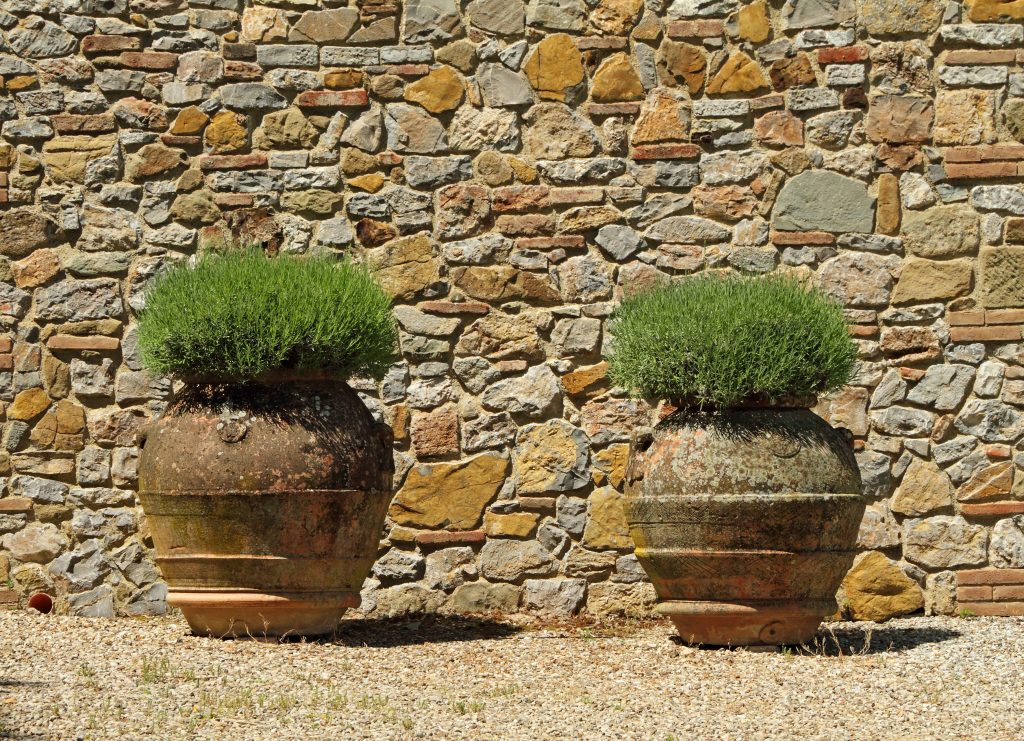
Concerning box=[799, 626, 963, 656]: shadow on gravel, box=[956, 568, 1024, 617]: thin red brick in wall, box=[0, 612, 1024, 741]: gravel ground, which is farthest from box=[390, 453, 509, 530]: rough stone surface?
box=[956, 568, 1024, 617]: thin red brick in wall

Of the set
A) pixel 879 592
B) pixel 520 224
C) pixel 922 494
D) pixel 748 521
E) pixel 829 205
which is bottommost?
pixel 879 592

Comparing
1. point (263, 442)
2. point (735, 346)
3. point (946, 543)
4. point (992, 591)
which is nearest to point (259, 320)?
point (263, 442)

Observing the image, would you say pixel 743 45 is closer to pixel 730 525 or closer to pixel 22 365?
pixel 730 525

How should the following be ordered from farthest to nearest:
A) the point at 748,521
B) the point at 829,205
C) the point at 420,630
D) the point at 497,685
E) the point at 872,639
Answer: the point at 829,205
the point at 420,630
the point at 872,639
the point at 748,521
the point at 497,685

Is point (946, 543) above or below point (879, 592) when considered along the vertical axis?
above

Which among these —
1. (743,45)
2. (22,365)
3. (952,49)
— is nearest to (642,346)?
(743,45)

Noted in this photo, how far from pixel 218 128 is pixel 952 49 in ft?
10.3

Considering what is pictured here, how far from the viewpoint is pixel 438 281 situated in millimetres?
5738

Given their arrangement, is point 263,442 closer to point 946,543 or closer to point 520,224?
point 520,224

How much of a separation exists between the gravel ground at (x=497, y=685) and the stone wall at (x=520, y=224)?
494 mm

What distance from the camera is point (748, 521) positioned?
4.57 metres

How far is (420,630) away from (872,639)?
1749 millimetres

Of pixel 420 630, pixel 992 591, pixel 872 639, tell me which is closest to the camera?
pixel 872 639

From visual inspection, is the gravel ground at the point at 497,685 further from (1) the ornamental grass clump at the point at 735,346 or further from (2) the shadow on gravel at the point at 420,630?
(1) the ornamental grass clump at the point at 735,346
